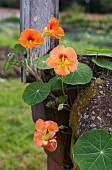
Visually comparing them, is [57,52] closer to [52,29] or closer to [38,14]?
[52,29]

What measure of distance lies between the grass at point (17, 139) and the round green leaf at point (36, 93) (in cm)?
129

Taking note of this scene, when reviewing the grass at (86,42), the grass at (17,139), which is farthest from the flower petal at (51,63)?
the grass at (86,42)

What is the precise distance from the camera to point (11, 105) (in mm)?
3375

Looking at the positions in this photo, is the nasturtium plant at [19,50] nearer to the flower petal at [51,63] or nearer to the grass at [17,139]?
the flower petal at [51,63]

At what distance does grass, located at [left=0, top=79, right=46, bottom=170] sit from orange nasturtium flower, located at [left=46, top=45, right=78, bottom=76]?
139 cm

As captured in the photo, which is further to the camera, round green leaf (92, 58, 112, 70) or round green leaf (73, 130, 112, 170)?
round green leaf (92, 58, 112, 70)

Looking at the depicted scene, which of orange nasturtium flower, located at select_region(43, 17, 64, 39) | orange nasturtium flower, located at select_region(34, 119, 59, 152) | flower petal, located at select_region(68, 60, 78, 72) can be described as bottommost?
orange nasturtium flower, located at select_region(34, 119, 59, 152)

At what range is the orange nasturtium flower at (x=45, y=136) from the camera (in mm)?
815

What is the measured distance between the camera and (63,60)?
843mm

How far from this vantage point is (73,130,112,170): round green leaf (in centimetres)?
75

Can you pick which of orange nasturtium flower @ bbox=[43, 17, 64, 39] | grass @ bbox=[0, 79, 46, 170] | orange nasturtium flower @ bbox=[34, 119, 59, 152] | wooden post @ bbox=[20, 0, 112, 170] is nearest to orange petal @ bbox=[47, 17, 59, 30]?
orange nasturtium flower @ bbox=[43, 17, 64, 39]

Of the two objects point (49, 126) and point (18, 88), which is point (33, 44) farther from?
point (18, 88)

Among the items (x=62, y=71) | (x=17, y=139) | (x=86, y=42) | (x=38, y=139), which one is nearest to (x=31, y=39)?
(x=62, y=71)

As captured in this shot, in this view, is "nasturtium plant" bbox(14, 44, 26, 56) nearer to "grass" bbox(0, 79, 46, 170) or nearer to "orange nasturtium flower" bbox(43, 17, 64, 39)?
"orange nasturtium flower" bbox(43, 17, 64, 39)
